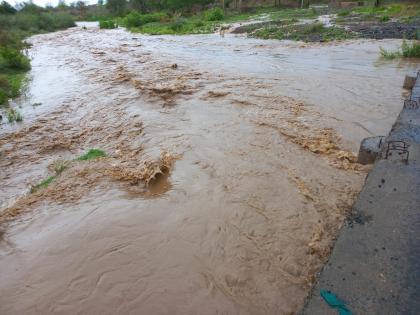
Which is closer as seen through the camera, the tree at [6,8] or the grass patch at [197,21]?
the grass patch at [197,21]

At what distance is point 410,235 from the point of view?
9.58 ft

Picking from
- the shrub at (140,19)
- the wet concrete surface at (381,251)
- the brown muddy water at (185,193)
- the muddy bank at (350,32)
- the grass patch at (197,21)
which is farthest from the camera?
the shrub at (140,19)

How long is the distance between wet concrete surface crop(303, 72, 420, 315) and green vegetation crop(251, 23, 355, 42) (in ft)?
52.9

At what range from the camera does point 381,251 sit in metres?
2.78

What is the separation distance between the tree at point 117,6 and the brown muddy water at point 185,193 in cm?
5909

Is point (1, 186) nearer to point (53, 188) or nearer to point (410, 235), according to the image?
point (53, 188)

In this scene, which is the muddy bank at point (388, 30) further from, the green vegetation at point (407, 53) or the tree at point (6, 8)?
the tree at point (6, 8)

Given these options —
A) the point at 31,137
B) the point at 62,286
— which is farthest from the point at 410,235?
the point at 31,137

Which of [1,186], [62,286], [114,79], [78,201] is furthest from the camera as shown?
[114,79]

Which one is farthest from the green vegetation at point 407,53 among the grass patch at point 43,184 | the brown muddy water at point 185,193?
the grass patch at point 43,184

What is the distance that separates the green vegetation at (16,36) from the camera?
42.6 ft

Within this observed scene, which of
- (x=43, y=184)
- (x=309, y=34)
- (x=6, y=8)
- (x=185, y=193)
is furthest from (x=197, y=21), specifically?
(x=185, y=193)

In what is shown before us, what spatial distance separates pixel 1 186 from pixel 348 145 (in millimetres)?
6323

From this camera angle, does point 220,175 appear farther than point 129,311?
Yes
